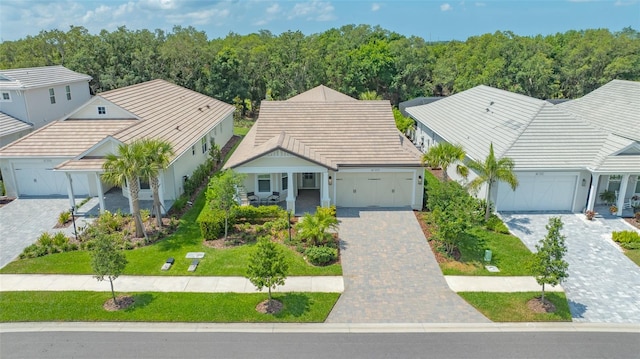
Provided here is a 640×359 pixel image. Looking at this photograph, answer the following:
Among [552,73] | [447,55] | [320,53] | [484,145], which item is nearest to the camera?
[484,145]

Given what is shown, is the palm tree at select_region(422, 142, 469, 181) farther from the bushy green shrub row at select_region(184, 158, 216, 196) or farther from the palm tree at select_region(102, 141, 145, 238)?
the palm tree at select_region(102, 141, 145, 238)

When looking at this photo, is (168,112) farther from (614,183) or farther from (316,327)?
(614,183)

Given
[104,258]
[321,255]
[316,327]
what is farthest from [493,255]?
[104,258]

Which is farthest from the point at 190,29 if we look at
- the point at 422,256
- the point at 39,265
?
the point at 422,256

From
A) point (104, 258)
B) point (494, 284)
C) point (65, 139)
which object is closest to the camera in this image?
point (104, 258)

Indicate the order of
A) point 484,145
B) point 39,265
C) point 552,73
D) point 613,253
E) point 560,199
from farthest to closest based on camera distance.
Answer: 1. point 552,73
2. point 484,145
3. point 560,199
4. point 613,253
5. point 39,265

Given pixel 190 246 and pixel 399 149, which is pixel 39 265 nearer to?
pixel 190 246
